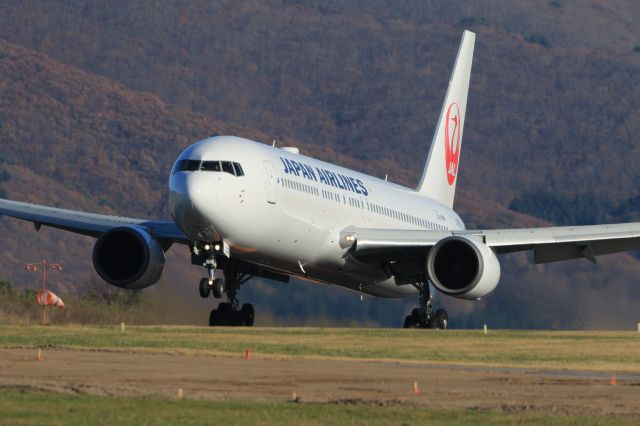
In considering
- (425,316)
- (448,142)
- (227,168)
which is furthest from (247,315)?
(448,142)

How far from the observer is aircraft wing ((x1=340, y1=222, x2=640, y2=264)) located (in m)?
39.0

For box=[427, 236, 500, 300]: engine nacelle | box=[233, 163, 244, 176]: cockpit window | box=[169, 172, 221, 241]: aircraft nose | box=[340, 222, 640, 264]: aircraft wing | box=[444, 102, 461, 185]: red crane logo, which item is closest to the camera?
box=[169, 172, 221, 241]: aircraft nose

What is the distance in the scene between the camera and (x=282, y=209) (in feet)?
117

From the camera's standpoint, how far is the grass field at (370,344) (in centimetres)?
2672

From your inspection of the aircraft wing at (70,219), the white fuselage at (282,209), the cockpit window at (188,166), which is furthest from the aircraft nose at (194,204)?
the aircraft wing at (70,219)

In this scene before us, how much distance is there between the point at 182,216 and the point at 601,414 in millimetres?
16841

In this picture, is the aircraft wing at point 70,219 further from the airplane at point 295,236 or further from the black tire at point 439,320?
the black tire at point 439,320

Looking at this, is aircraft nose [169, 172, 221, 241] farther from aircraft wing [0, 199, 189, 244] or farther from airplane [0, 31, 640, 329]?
aircraft wing [0, 199, 189, 244]

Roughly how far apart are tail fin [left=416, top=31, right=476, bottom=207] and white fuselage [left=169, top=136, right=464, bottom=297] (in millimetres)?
7240

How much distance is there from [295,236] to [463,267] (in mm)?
4594

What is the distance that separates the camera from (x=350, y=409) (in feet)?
59.0

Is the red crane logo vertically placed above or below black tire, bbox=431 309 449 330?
above

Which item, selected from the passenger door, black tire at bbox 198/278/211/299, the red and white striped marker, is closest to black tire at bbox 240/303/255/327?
the passenger door

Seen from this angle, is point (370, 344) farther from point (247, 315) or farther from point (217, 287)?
point (247, 315)
